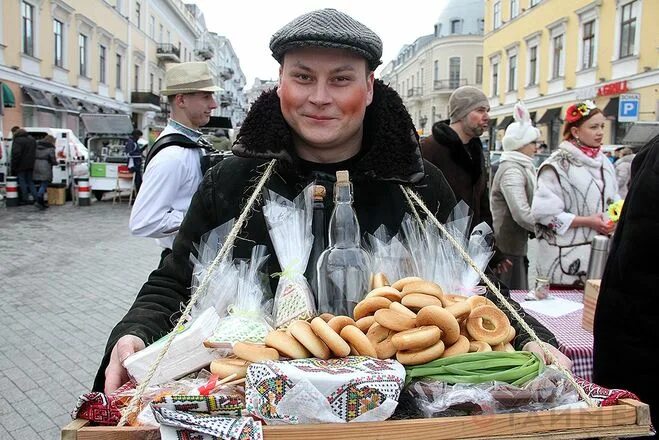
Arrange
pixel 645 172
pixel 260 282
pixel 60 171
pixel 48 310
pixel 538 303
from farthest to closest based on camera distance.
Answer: pixel 60 171
pixel 48 310
pixel 538 303
pixel 645 172
pixel 260 282

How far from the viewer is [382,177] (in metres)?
1.83

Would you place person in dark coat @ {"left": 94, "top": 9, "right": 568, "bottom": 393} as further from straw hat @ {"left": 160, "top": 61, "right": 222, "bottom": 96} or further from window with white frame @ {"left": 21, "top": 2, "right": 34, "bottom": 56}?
window with white frame @ {"left": 21, "top": 2, "right": 34, "bottom": 56}

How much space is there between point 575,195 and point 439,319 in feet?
11.4

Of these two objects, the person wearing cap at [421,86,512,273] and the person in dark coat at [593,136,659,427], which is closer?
the person in dark coat at [593,136,659,427]

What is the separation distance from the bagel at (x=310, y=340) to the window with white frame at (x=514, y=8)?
39867 millimetres

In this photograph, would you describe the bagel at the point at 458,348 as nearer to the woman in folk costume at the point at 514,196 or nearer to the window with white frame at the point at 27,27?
the woman in folk costume at the point at 514,196

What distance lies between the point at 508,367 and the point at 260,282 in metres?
0.75

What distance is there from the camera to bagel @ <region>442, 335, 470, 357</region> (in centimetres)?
122

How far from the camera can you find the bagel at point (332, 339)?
46.0 inches

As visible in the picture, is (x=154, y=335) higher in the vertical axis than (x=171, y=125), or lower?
lower

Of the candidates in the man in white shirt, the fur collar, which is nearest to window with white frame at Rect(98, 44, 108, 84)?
the man in white shirt

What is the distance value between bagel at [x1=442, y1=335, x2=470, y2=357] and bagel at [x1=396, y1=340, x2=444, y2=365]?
3cm

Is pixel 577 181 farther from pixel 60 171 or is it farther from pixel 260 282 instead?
pixel 60 171

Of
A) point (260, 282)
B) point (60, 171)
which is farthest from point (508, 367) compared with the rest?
point (60, 171)
